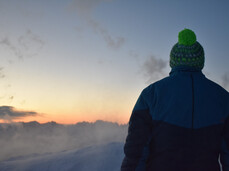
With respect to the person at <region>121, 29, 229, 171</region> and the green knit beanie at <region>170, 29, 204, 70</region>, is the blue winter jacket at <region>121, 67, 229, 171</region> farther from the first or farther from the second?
the green knit beanie at <region>170, 29, 204, 70</region>

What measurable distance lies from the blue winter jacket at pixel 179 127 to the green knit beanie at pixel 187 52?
0.60ft

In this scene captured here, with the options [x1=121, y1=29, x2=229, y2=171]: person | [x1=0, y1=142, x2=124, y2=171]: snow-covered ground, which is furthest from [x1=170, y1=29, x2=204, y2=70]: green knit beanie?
[x1=0, y1=142, x2=124, y2=171]: snow-covered ground

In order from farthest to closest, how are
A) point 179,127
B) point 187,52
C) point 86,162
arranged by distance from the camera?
point 86,162
point 187,52
point 179,127

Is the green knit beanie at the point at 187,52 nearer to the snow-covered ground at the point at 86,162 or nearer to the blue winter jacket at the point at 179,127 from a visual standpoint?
the blue winter jacket at the point at 179,127

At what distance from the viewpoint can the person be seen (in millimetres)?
2045

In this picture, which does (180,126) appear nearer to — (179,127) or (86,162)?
(179,127)

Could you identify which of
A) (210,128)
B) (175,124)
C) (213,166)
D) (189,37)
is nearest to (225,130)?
(210,128)

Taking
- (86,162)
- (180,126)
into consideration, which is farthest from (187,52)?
(86,162)

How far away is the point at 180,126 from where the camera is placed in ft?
6.75

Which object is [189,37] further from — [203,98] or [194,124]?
[194,124]

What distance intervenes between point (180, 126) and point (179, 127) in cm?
2

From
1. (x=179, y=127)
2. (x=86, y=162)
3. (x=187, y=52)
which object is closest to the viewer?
(x=179, y=127)

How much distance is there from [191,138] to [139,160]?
0.60m

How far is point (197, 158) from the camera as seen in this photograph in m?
2.05
